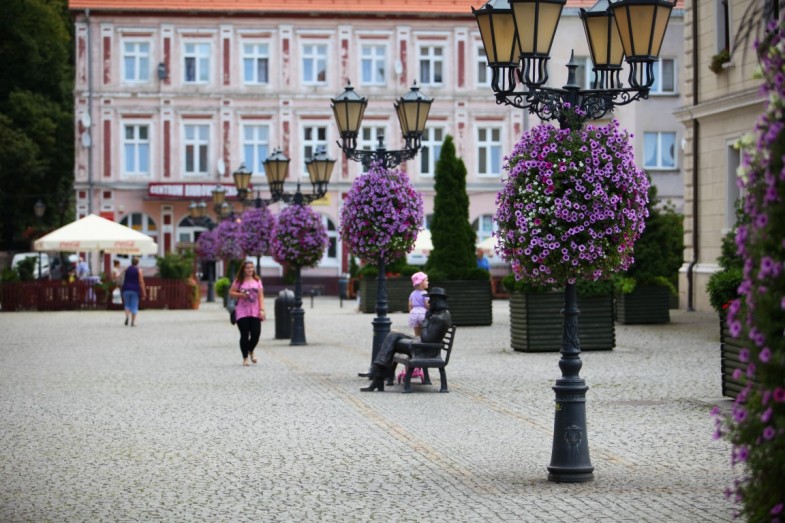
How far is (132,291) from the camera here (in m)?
34.2

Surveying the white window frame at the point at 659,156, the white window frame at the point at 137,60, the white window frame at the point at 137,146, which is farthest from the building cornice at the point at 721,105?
the white window frame at the point at 137,60

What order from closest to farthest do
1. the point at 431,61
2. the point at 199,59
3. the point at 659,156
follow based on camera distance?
the point at 659,156
the point at 199,59
the point at 431,61

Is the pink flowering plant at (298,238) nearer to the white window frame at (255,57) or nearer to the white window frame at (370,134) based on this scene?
the white window frame at (370,134)

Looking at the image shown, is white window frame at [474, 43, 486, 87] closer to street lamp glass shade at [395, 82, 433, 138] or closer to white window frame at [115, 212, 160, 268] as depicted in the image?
white window frame at [115, 212, 160, 268]

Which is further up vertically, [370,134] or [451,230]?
[370,134]

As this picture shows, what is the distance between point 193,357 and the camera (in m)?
22.7

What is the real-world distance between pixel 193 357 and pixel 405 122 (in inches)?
232

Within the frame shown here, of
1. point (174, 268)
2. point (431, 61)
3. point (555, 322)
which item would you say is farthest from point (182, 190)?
point (555, 322)

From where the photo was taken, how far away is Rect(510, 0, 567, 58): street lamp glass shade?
10422 millimetres

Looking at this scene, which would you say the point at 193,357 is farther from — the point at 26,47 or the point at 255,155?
the point at 26,47

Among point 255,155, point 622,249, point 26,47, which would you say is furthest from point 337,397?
point 26,47

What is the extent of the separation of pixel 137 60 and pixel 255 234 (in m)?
26.5

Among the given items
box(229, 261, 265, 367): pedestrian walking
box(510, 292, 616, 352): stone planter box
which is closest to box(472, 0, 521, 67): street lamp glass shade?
box(229, 261, 265, 367): pedestrian walking

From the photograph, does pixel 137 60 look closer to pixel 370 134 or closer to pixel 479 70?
pixel 370 134
